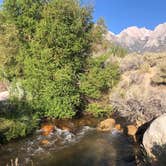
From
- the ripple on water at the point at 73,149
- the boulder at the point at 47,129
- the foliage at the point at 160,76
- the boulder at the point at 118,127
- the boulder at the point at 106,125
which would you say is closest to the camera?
the ripple on water at the point at 73,149

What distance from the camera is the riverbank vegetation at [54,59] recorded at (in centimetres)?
2411

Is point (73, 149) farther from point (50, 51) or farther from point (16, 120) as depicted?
point (50, 51)

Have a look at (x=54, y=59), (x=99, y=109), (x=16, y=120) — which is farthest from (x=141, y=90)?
(x=16, y=120)

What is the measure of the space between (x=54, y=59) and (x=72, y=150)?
919 cm

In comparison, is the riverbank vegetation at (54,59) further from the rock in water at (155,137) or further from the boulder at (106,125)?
the rock in water at (155,137)

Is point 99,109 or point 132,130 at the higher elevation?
point 99,109

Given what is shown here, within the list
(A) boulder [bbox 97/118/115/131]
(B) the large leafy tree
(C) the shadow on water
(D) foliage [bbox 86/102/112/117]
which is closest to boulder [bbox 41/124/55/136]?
(B) the large leafy tree

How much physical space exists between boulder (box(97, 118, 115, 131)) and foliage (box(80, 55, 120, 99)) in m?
3.03

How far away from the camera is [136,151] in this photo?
17.0m

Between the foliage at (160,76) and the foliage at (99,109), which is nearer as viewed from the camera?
the foliage at (160,76)

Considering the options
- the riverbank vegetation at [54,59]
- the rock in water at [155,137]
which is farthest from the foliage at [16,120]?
the rock in water at [155,137]

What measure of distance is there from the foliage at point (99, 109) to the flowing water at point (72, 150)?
139 inches

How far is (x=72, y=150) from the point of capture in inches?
715

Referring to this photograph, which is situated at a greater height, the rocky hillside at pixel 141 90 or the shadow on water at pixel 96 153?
the rocky hillside at pixel 141 90
